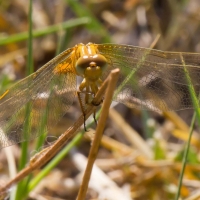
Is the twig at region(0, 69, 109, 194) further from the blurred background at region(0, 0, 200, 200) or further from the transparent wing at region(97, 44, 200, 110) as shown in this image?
the blurred background at region(0, 0, 200, 200)

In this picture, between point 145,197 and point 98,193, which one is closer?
point 98,193

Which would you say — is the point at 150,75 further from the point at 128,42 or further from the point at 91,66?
the point at 128,42

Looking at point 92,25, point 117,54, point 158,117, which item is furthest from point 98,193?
point 92,25

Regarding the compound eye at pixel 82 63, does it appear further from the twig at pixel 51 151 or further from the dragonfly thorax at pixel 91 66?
the twig at pixel 51 151

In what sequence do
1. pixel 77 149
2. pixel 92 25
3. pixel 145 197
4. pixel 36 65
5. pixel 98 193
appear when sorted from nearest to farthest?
pixel 98 193 → pixel 145 197 → pixel 77 149 → pixel 92 25 → pixel 36 65

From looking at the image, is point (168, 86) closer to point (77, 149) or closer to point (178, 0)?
point (77, 149)

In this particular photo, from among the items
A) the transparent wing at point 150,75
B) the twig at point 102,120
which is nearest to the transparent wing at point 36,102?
the transparent wing at point 150,75
